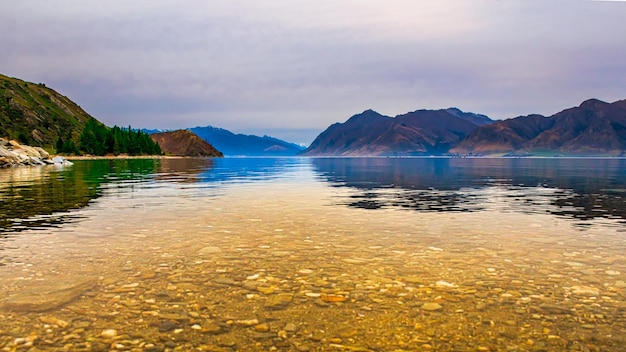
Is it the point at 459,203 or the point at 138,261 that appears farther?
the point at 459,203

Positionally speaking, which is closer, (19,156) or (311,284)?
(311,284)

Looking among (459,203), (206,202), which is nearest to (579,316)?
(459,203)

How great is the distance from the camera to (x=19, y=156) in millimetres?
103875

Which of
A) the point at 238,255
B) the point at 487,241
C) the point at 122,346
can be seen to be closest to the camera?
the point at 122,346

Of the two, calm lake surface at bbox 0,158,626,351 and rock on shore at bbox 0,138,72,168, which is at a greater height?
rock on shore at bbox 0,138,72,168

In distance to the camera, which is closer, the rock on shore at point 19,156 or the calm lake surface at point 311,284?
the calm lake surface at point 311,284

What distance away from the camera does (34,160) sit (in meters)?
112

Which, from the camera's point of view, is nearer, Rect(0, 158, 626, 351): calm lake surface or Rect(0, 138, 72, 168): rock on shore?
Rect(0, 158, 626, 351): calm lake surface

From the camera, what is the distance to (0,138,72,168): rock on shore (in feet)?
313

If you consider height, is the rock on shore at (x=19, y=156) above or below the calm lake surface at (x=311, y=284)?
above

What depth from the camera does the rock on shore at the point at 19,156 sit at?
95.4 m

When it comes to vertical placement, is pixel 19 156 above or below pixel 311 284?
above

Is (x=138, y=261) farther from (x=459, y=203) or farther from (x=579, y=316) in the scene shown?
(x=459, y=203)

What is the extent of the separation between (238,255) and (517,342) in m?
8.91
